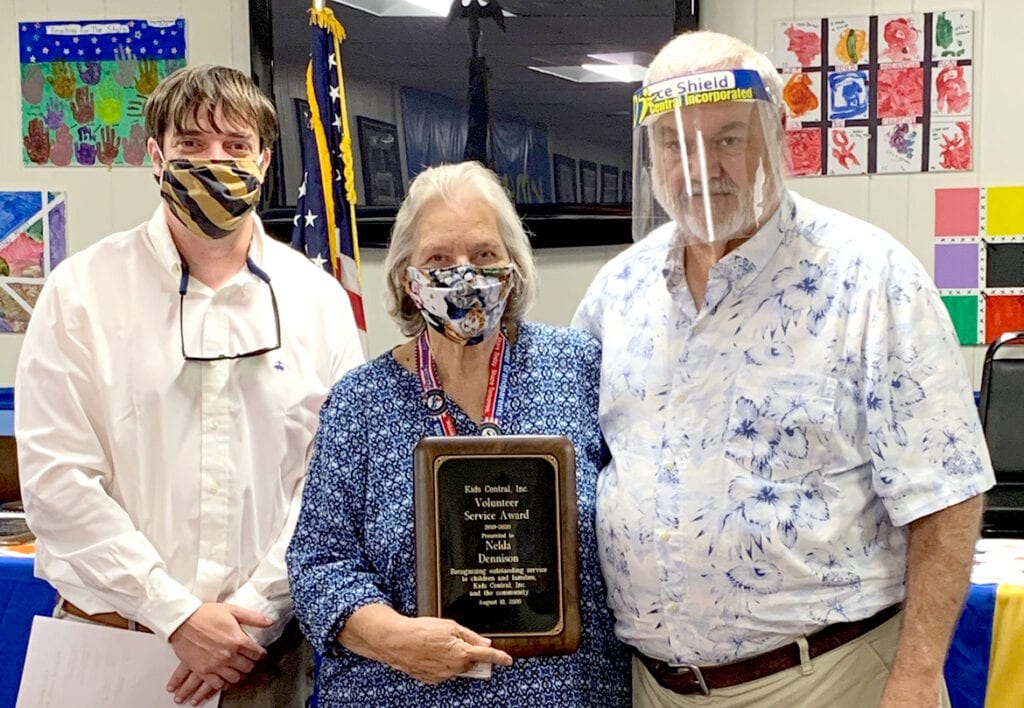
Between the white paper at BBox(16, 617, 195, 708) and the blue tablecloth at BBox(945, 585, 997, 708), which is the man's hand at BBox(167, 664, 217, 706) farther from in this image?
the blue tablecloth at BBox(945, 585, 997, 708)

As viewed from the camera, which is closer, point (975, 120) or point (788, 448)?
point (788, 448)

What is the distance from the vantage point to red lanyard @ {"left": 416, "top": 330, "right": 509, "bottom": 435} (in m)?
1.60

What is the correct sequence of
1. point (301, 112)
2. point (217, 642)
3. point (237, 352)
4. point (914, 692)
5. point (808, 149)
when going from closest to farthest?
point (914, 692) < point (217, 642) < point (237, 352) < point (808, 149) < point (301, 112)

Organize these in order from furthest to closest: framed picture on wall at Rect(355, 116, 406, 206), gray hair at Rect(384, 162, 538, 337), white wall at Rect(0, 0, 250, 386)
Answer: white wall at Rect(0, 0, 250, 386) < framed picture on wall at Rect(355, 116, 406, 206) < gray hair at Rect(384, 162, 538, 337)

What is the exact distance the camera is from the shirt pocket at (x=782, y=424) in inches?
57.8

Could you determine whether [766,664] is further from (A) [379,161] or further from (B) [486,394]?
(A) [379,161]

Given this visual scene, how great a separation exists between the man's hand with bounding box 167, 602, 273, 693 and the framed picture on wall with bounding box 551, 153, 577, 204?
8.16ft

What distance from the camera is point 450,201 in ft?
5.37

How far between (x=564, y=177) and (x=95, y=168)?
182cm

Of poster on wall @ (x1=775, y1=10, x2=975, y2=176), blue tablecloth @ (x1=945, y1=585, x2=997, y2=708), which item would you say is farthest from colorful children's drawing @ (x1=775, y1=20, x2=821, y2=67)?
blue tablecloth @ (x1=945, y1=585, x2=997, y2=708)

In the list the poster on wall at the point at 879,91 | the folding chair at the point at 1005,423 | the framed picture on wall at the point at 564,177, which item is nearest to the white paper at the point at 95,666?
the folding chair at the point at 1005,423

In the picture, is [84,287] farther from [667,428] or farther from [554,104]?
[554,104]

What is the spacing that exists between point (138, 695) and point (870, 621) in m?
1.19

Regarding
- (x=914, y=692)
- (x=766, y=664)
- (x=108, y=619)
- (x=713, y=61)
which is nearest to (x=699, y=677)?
(x=766, y=664)
